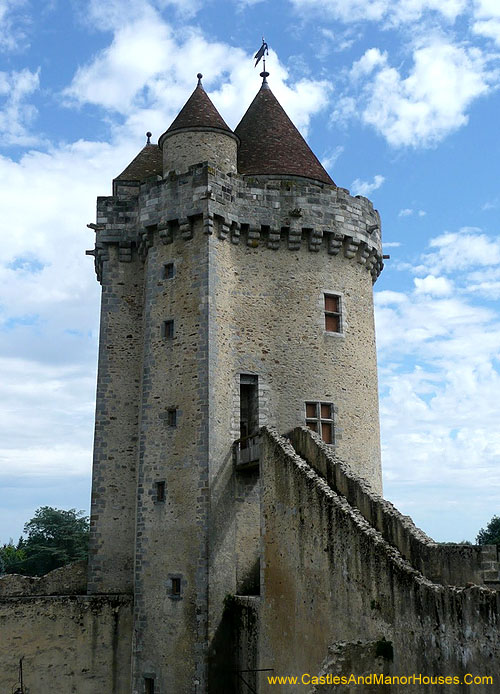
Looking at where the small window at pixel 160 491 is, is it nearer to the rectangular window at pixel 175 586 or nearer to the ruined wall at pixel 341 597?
the rectangular window at pixel 175 586

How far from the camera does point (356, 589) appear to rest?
12.6 metres

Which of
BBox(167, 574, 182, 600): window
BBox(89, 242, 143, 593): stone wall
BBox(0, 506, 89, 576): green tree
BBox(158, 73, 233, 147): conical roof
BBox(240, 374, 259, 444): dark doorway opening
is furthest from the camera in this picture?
BBox(0, 506, 89, 576): green tree

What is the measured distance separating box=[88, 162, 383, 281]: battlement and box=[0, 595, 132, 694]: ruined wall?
9.53 m

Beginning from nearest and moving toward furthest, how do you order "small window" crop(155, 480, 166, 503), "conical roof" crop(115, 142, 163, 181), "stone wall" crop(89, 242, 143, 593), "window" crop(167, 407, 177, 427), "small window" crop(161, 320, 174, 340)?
"small window" crop(155, 480, 166, 503) < "window" crop(167, 407, 177, 427) < "small window" crop(161, 320, 174, 340) < "stone wall" crop(89, 242, 143, 593) < "conical roof" crop(115, 142, 163, 181)

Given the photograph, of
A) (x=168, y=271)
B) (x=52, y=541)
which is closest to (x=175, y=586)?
(x=168, y=271)

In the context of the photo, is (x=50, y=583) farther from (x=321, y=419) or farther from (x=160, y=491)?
(x=321, y=419)

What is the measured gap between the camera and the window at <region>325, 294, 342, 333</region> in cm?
2044

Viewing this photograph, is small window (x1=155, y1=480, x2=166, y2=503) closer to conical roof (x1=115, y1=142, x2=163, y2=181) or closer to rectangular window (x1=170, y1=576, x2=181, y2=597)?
rectangular window (x1=170, y1=576, x2=181, y2=597)

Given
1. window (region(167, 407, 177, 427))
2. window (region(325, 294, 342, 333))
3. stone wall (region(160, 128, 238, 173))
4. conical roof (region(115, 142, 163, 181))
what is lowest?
window (region(167, 407, 177, 427))

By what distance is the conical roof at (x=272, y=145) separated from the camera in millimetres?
21578

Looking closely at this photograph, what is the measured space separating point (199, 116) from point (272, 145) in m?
2.51

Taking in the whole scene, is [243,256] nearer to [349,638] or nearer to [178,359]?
[178,359]

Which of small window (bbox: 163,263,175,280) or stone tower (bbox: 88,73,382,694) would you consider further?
small window (bbox: 163,263,175,280)

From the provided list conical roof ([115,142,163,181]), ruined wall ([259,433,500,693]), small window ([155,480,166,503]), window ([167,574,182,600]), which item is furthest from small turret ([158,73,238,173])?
window ([167,574,182,600])
